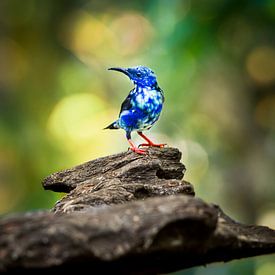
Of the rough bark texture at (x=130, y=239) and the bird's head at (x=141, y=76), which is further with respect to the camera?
the bird's head at (x=141, y=76)

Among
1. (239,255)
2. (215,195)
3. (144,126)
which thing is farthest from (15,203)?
(239,255)

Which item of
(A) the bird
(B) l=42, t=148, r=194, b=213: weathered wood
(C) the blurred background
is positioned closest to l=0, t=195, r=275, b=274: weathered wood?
(B) l=42, t=148, r=194, b=213: weathered wood

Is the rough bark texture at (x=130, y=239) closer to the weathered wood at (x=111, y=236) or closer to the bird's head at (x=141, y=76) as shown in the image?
the weathered wood at (x=111, y=236)

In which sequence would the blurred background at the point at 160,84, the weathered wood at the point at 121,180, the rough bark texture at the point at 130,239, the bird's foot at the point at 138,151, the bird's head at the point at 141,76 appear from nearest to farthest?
the rough bark texture at the point at 130,239 → the weathered wood at the point at 121,180 → the bird's foot at the point at 138,151 → the bird's head at the point at 141,76 → the blurred background at the point at 160,84

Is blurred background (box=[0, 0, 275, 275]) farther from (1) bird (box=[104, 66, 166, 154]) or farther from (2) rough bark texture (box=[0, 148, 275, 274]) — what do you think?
(2) rough bark texture (box=[0, 148, 275, 274])

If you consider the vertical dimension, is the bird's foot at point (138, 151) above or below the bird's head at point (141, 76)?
below

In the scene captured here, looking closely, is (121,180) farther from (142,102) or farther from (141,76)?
(141,76)

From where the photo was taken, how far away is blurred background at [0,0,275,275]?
10625 mm

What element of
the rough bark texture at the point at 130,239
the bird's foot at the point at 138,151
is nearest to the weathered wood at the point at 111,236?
the rough bark texture at the point at 130,239

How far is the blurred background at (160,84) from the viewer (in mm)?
10625

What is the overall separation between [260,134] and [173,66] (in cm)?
197

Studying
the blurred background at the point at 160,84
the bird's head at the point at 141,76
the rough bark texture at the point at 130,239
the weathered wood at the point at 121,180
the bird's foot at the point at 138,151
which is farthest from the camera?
the blurred background at the point at 160,84

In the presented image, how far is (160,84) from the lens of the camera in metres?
14.0

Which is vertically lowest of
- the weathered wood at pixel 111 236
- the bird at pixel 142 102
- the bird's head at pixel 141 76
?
the weathered wood at pixel 111 236
